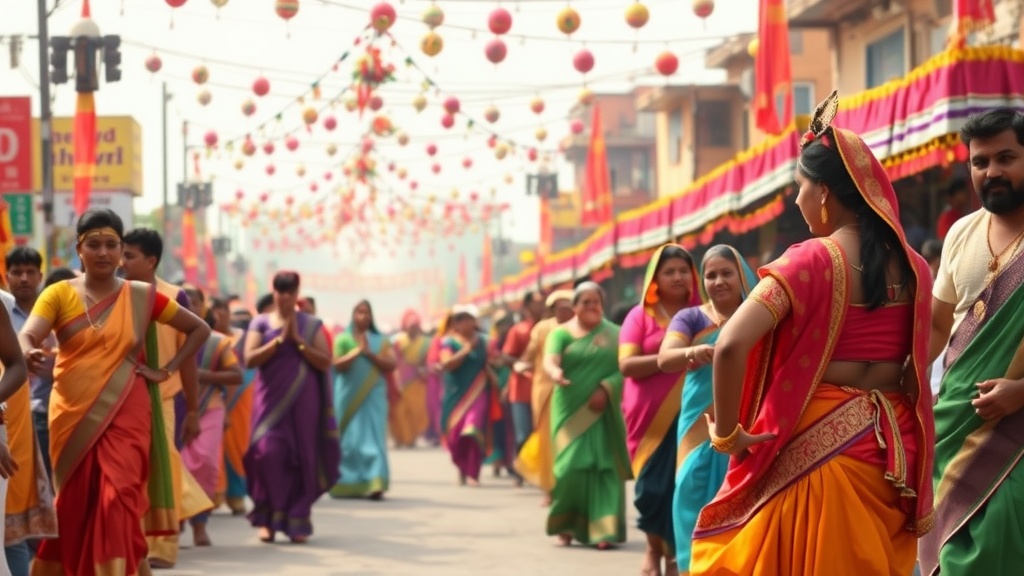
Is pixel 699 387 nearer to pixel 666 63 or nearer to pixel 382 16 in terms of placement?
pixel 382 16

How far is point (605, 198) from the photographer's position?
32094mm

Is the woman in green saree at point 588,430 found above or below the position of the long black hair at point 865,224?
below

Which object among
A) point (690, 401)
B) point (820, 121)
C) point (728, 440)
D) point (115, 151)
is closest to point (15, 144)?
point (690, 401)

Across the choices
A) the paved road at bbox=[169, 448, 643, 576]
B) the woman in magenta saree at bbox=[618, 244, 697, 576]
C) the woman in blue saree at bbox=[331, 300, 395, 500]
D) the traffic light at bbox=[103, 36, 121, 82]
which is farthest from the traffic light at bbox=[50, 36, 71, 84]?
the woman in magenta saree at bbox=[618, 244, 697, 576]

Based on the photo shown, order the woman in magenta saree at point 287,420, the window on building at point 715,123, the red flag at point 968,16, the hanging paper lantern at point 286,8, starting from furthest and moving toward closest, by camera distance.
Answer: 1. the window on building at point 715,123
2. the hanging paper lantern at point 286,8
3. the red flag at point 968,16
4. the woman in magenta saree at point 287,420

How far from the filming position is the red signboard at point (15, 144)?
68.7ft

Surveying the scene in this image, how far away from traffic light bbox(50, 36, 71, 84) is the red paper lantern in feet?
20.7

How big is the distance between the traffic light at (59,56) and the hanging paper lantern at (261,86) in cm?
289

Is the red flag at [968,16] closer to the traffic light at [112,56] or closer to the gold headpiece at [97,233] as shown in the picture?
the gold headpiece at [97,233]

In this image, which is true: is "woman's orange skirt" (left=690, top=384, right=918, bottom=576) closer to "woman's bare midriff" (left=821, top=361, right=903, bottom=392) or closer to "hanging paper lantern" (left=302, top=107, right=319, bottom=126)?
"woman's bare midriff" (left=821, top=361, right=903, bottom=392)

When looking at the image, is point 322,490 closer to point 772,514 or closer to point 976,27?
point 976,27

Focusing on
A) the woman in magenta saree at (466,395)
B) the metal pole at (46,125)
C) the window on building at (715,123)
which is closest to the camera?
the woman in magenta saree at (466,395)

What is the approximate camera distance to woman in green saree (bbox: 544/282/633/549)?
41.8ft

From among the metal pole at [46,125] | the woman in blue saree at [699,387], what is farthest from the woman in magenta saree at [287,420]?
the metal pole at [46,125]
